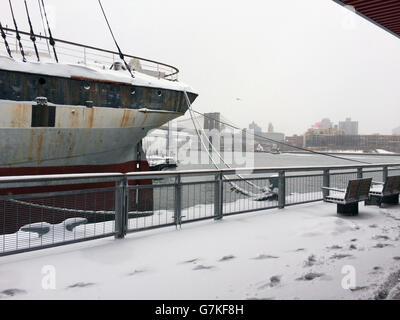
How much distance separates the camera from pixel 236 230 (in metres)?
6.67

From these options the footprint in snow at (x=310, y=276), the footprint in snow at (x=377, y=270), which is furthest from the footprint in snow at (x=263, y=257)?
the footprint in snow at (x=377, y=270)

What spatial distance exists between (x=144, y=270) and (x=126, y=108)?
12103 mm

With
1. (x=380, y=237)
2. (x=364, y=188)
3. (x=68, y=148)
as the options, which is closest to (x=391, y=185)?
(x=364, y=188)

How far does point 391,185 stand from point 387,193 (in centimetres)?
34

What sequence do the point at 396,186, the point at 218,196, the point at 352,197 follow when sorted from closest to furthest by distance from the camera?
the point at 218,196 < the point at 352,197 < the point at 396,186

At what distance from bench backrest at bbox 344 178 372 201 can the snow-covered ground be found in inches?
42.0

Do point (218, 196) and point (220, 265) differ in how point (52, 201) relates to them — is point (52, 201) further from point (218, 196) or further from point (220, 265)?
point (220, 265)

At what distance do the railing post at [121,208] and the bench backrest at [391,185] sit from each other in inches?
273

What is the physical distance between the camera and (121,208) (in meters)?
5.89

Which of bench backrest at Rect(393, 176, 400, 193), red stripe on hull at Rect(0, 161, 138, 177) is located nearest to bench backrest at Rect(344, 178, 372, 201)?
bench backrest at Rect(393, 176, 400, 193)

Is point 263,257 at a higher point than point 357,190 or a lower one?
lower
